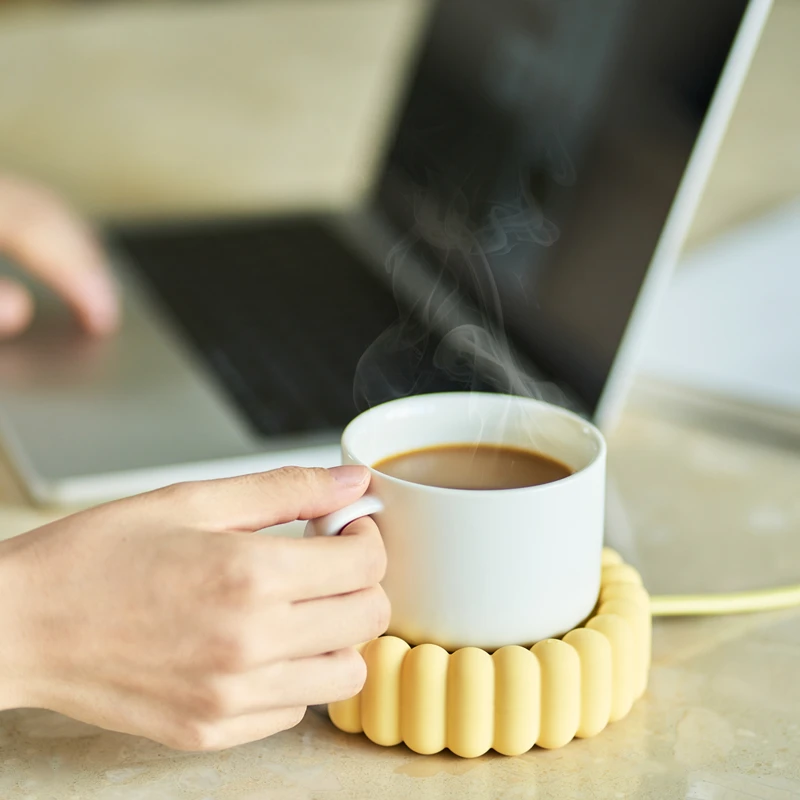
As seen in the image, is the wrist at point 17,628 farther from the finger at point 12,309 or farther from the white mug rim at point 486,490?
the finger at point 12,309

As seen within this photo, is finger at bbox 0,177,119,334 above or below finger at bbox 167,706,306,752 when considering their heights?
below

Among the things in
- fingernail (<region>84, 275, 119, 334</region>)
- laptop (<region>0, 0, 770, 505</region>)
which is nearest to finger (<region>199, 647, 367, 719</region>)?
laptop (<region>0, 0, 770, 505</region>)

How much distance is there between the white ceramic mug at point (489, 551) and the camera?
0.52 metres

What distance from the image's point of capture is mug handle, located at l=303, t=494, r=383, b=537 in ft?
1.73

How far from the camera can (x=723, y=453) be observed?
86cm

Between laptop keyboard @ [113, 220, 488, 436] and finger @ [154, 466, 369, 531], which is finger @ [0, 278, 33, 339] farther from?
finger @ [154, 466, 369, 531]

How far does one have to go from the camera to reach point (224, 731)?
49 cm

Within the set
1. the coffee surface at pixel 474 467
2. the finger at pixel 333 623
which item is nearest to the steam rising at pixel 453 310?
the coffee surface at pixel 474 467

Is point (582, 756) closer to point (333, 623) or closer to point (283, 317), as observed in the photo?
point (333, 623)

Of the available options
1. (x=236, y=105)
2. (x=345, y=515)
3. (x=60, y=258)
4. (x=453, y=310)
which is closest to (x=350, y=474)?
(x=345, y=515)

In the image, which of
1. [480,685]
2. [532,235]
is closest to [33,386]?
[532,235]

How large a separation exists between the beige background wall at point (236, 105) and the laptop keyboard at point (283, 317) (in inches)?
6.8

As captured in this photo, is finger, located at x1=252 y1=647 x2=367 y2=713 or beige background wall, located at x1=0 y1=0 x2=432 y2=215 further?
beige background wall, located at x1=0 y1=0 x2=432 y2=215

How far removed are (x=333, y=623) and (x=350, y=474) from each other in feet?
0.23
